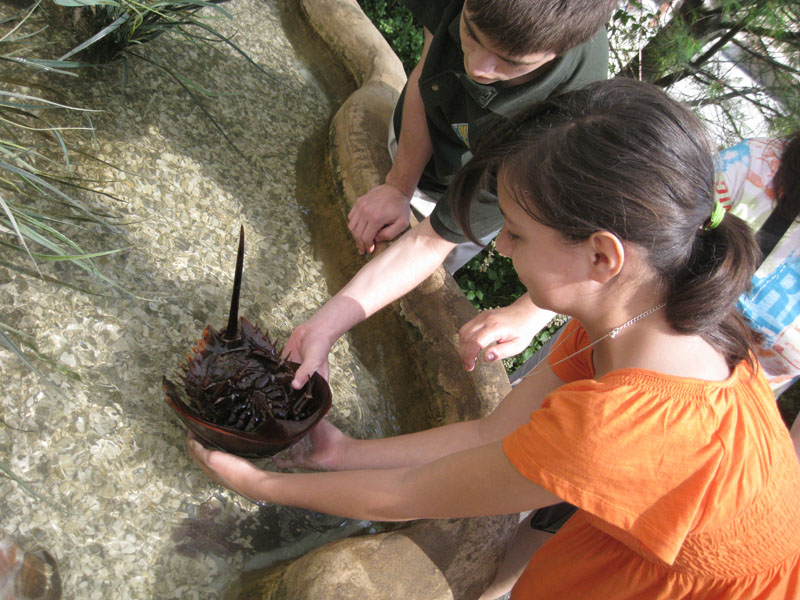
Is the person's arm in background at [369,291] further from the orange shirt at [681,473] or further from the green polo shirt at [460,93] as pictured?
the orange shirt at [681,473]

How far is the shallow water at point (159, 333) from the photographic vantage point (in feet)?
3.99

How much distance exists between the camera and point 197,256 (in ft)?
5.57

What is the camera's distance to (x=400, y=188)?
74.6 inches

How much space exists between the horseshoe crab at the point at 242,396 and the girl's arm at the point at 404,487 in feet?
0.20

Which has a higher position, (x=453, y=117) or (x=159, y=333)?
(x=453, y=117)

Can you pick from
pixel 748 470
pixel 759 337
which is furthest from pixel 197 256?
pixel 759 337

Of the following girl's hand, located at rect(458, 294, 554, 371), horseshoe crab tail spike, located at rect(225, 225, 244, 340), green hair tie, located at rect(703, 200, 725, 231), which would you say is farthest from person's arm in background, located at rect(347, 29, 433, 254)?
green hair tie, located at rect(703, 200, 725, 231)

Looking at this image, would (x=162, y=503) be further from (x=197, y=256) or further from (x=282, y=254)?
(x=282, y=254)

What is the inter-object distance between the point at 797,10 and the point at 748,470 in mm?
2026

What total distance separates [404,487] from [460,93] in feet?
3.49

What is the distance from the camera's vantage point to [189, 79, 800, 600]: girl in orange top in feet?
3.22

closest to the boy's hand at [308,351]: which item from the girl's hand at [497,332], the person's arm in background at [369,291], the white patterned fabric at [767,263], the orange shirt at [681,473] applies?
the person's arm in background at [369,291]

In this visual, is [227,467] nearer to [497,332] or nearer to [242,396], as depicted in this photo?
[242,396]

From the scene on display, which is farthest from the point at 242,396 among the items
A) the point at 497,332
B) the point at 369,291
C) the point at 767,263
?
the point at 767,263
